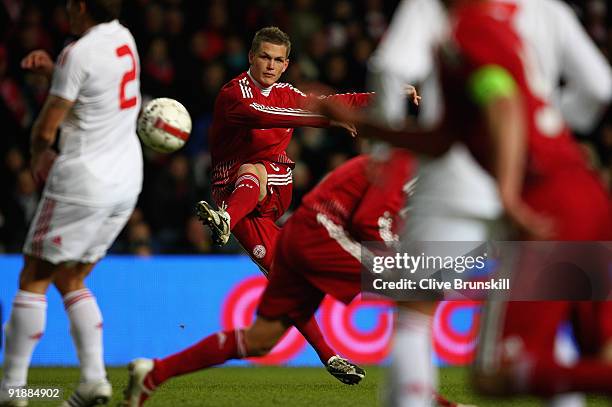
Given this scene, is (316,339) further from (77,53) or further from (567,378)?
(567,378)

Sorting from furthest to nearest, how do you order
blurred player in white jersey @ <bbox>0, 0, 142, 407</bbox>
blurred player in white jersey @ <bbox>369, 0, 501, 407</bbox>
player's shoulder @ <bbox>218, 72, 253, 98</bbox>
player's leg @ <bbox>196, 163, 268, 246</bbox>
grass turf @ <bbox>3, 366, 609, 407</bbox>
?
player's shoulder @ <bbox>218, 72, 253, 98</bbox> → player's leg @ <bbox>196, 163, 268, 246</bbox> → grass turf @ <bbox>3, 366, 609, 407</bbox> → blurred player in white jersey @ <bbox>0, 0, 142, 407</bbox> → blurred player in white jersey @ <bbox>369, 0, 501, 407</bbox>

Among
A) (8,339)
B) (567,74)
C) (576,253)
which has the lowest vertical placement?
(8,339)

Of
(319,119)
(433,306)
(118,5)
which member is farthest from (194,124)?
(433,306)

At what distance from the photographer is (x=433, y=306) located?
413 centimetres

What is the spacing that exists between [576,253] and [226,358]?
81.1 inches

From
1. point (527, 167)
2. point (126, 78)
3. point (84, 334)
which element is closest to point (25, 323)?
point (84, 334)

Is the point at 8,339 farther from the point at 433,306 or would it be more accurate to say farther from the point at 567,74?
the point at 567,74

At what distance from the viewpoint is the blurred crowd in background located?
1052 cm

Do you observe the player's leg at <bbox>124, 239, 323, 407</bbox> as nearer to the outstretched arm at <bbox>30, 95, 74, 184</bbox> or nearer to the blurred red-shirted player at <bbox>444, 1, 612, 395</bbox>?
the outstretched arm at <bbox>30, 95, 74, 184</bbox>

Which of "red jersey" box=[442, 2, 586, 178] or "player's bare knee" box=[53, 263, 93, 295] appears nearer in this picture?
"red jersey" box=[442, 2, 586, 178]

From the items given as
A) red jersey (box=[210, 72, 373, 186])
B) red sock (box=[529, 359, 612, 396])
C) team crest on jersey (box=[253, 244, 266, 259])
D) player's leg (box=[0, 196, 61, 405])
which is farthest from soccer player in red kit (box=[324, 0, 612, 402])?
team crest on jersey (box=[253, 244, 266, 259])

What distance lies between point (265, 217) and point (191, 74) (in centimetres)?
499

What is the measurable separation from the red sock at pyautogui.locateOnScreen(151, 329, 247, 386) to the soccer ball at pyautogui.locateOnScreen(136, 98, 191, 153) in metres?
1.26

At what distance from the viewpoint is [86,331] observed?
501cm
